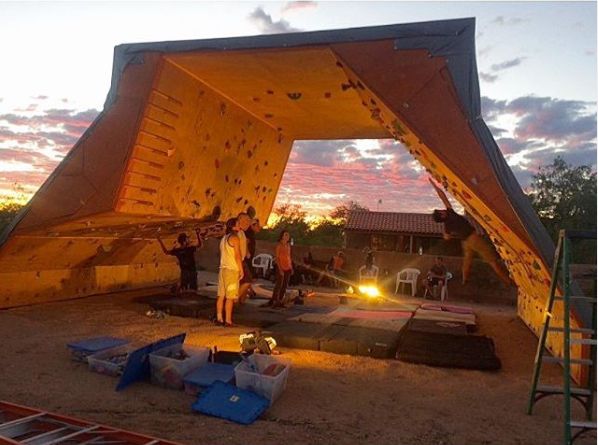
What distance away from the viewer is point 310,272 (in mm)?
16438

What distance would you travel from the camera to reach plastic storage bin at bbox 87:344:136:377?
5117mm

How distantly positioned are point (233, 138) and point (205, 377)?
5.81 meters

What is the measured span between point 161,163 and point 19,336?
3199 mm

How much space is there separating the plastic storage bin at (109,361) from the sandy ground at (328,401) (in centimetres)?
9

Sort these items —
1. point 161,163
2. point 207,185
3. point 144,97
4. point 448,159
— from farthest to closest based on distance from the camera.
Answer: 1. point 207,185
2. point 161,163
3. point 144,97
4. point 448,159

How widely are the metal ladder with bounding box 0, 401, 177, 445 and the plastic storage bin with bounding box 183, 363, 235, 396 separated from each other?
116cm

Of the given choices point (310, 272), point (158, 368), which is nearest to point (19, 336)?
point (158, 368)

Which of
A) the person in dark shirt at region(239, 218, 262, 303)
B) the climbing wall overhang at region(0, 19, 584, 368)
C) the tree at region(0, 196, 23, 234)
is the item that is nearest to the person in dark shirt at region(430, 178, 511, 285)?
the climbing wall overhang at region(0, 19, 584, 368)

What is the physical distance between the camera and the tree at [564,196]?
21722mm

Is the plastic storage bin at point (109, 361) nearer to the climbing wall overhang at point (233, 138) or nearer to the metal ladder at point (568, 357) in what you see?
the climbing wall overhang at point (233, 138)

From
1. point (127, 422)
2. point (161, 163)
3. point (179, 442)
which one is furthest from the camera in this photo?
point (161, 163)

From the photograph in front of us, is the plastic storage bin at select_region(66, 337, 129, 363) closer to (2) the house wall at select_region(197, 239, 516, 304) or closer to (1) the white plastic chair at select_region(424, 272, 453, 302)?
(1) the white plastic chair at select_region(424, 272, 453, 302)

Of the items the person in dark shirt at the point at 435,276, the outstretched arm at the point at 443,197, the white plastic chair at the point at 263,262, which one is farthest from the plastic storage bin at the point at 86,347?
the white plastic chair at the point at 263,262

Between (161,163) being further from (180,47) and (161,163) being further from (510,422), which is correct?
(510,422)
